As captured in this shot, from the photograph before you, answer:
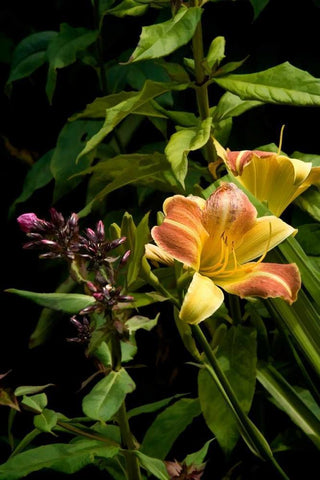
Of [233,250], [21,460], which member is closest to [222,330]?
[233,250]

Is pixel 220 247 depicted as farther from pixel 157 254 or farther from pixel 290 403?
pixel 290 403

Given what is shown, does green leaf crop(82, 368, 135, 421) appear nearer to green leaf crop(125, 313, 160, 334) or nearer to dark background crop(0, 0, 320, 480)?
green leaf crop(125, 313, 160, 334)

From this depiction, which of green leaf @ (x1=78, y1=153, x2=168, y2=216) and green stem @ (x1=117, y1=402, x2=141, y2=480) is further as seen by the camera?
green leaf @ (x1=78, y1=153, x2=168, y2=216)

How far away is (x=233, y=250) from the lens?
3.13 feet

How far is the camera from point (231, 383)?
3.73ft

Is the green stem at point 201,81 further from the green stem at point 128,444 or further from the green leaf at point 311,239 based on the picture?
the green stem at point 128,444

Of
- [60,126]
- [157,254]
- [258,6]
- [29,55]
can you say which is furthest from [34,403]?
[60,126]

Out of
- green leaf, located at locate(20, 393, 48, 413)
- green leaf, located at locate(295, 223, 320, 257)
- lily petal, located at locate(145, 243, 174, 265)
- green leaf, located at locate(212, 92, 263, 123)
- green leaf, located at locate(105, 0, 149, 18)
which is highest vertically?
green leaf, located at locate(105, 0, 149, 18)

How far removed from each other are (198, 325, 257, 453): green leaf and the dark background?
325 millimetres

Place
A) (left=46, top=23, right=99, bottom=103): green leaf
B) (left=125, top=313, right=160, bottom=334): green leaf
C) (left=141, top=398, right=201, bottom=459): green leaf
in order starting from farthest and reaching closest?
(left=46, top=23, right=99, bottom=103): green leaf
(left=141, top=398, right=201, bottom=459): green leaf
(left=125, top=313, right=160, bottom=334): green leaf

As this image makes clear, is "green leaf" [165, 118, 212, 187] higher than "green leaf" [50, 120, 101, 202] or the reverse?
higher

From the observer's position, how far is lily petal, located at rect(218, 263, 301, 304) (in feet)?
2.87

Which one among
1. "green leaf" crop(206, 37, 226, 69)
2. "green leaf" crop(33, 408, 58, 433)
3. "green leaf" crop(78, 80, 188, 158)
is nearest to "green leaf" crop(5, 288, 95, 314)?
"green leaf" crop(33, 408, 58, 433)

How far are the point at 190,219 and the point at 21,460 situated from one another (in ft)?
1.33
